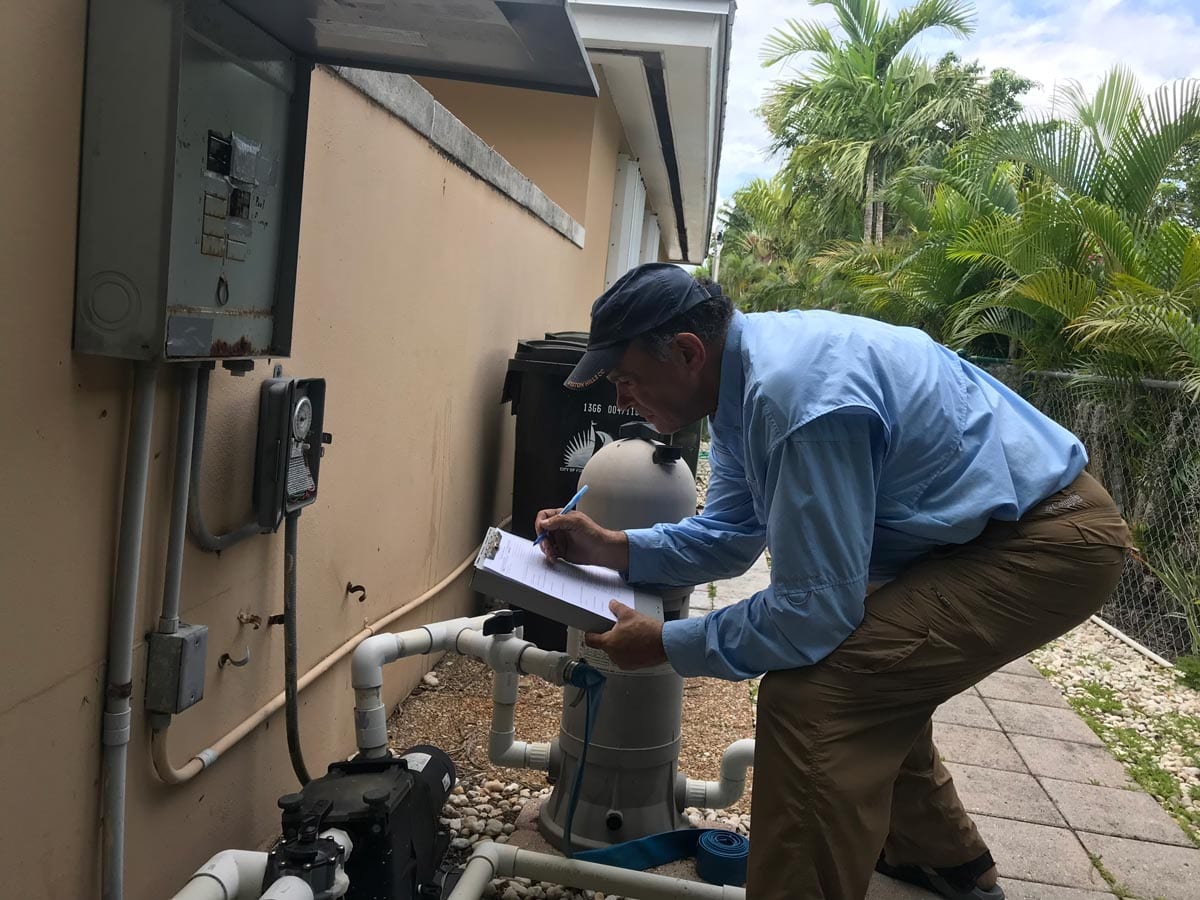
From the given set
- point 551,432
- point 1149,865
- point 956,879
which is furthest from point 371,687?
point 1149,865

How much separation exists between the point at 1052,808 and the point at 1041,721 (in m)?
1.05

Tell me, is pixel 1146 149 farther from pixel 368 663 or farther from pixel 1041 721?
pixel 368 663

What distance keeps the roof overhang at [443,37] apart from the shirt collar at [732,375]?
657 mm

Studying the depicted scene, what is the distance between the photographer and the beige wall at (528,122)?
24.7ft

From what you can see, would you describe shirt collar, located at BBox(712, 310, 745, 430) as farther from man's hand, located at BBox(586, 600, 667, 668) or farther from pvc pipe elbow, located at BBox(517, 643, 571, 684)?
pvc pipe elbow, located at BBox(517, 643, 571, 684)

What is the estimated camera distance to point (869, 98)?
22.5 meters

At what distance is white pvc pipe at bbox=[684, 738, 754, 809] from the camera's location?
Result: 122 inches

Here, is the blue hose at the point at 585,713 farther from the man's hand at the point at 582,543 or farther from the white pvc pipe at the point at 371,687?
the white pvc pipe at the point at 371,687

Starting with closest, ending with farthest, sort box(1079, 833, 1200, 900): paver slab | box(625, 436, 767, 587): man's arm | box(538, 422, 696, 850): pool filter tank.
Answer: box(625, 436, 767, 587): man's arm, box(538, 422, 696, 850): pool filter tank, box(1079, 833, 1200, 900): paver slab

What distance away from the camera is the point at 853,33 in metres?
23.2

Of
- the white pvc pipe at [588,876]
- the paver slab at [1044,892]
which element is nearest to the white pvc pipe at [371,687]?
the white pvc pipe at [588,876]

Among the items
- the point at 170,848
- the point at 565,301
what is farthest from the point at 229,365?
the point at 565,301

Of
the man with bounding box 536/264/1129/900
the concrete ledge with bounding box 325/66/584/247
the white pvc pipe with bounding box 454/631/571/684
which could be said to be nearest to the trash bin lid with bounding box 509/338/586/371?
the concrete ledge with bounding box 325/66/584/247

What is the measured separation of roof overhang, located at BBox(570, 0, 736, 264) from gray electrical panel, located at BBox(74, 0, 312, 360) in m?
3.69
